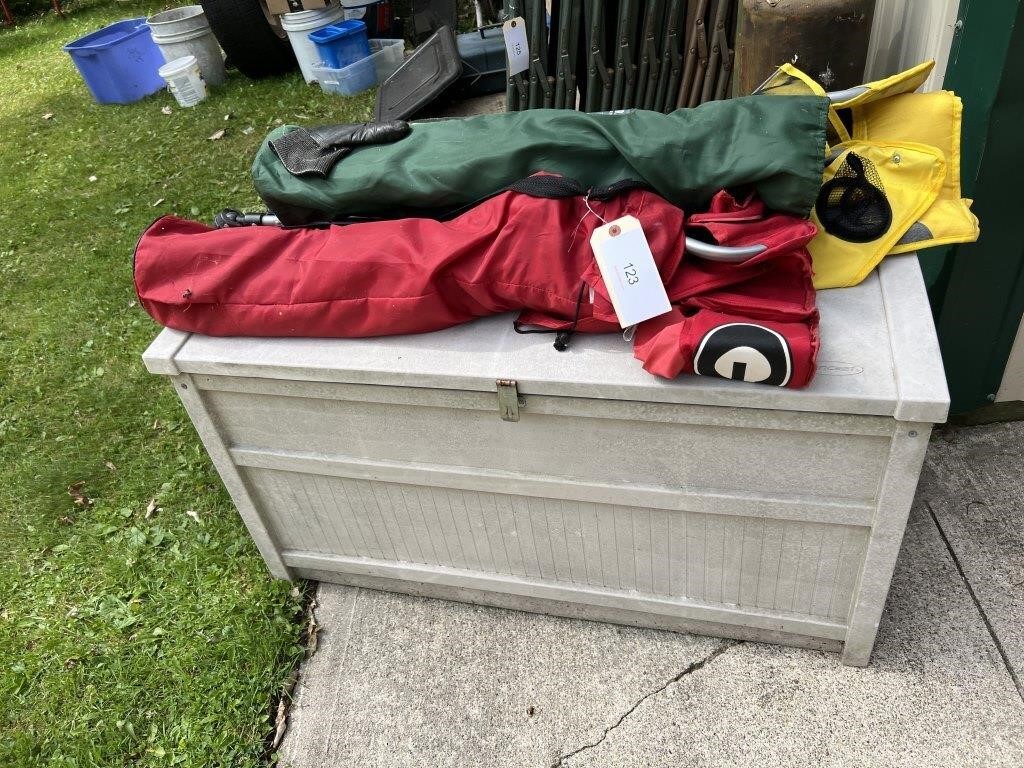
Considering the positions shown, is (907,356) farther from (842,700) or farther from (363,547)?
(363,547)

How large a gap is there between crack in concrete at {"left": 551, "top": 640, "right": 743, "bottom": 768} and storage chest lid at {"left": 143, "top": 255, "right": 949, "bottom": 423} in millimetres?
881

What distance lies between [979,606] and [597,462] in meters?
1.18

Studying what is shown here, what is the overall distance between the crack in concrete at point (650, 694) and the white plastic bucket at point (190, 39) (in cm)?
581

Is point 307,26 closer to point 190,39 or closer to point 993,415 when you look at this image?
point 190,39

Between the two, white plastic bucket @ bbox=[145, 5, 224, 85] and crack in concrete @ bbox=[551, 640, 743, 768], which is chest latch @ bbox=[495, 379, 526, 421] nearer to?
crack in concrete @ bbox=[551, 640, 743, 768]

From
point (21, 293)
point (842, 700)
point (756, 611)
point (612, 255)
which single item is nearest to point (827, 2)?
point (612, 255)

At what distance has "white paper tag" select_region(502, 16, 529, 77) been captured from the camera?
3.00m

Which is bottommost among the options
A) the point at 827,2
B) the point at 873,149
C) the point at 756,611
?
the point at 756,611

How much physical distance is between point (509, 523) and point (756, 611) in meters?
0.67

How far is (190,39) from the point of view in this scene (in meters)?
5.86

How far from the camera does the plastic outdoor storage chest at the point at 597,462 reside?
1.56 meters

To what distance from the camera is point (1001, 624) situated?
6.64 feet

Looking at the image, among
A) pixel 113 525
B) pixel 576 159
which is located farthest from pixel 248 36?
pixel 576 159

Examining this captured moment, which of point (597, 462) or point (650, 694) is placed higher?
point (597, 462)
